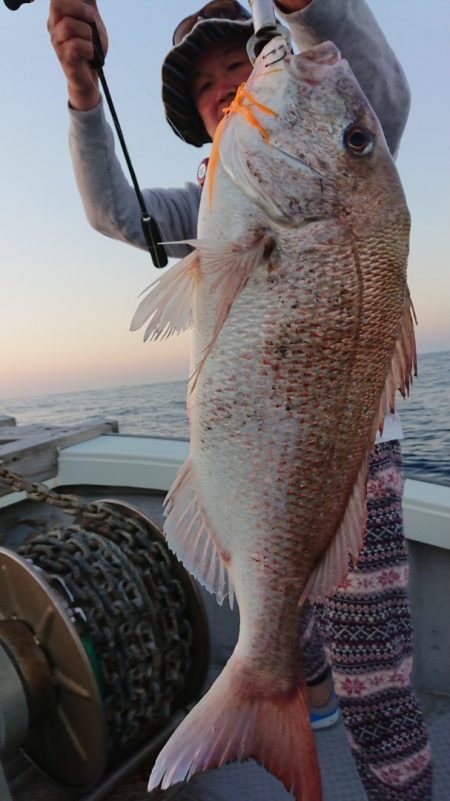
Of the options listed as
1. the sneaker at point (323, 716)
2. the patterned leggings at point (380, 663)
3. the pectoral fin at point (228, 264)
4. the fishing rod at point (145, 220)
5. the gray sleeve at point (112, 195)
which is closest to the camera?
the pectoral fin at point (228, 264)

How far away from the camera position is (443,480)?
285cm

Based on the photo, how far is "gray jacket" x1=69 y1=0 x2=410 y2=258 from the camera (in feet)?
4.57

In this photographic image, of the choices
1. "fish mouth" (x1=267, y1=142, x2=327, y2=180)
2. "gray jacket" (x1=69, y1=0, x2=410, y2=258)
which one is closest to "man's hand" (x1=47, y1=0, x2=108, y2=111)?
"gray jacket" (x1=69, y1=0, x2=410, y2=258)

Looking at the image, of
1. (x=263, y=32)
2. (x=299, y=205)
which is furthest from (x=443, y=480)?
(x=263, y=32)

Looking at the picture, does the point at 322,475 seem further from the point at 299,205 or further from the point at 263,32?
the point at 263,32

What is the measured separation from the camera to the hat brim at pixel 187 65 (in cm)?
162

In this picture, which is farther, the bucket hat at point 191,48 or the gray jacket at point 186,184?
the bucket hat at point 191,48

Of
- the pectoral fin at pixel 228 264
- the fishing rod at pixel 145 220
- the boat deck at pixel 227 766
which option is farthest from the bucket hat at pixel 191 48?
the boat deck at pixel 227 766

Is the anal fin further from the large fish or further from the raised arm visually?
the raised arm

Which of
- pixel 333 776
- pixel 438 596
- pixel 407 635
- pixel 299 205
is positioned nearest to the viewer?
pixel 299 205

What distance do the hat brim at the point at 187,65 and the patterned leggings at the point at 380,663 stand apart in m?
1.17

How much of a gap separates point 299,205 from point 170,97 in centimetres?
82

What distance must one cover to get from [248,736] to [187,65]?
1723mm

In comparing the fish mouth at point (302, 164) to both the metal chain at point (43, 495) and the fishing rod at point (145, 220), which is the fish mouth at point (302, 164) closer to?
the fishing rod at point (145, 220)
